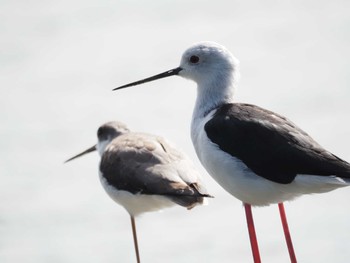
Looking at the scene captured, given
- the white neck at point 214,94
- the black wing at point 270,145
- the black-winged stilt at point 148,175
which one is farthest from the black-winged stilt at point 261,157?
the black-winged stilt at point 148,175

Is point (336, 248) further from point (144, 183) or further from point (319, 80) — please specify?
point (319, 80)

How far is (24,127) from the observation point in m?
11.5

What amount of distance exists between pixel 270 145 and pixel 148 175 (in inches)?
51.6

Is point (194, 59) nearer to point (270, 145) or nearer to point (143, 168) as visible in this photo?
point (143, 168)

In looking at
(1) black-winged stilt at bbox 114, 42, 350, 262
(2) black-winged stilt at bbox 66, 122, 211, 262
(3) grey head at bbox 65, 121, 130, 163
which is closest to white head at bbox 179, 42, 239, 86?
(1) black-winged stilt at bbox 114, 42, 350, 262

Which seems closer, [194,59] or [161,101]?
[194,59]

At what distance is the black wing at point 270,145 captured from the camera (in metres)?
6.43

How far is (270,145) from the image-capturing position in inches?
261

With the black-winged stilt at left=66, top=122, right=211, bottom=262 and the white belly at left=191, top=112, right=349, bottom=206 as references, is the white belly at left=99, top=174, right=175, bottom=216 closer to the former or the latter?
the black-winged stilt at left=66, top=122, right=211, bottom=262

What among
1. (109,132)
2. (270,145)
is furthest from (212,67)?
(109,132)

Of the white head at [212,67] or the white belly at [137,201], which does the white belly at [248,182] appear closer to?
the white head at [212,67]

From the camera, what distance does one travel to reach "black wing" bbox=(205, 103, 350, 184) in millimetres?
6430

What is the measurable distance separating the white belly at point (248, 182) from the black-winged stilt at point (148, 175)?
494 millimetres

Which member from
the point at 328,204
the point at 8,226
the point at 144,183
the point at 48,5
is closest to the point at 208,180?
the point at 328,204
